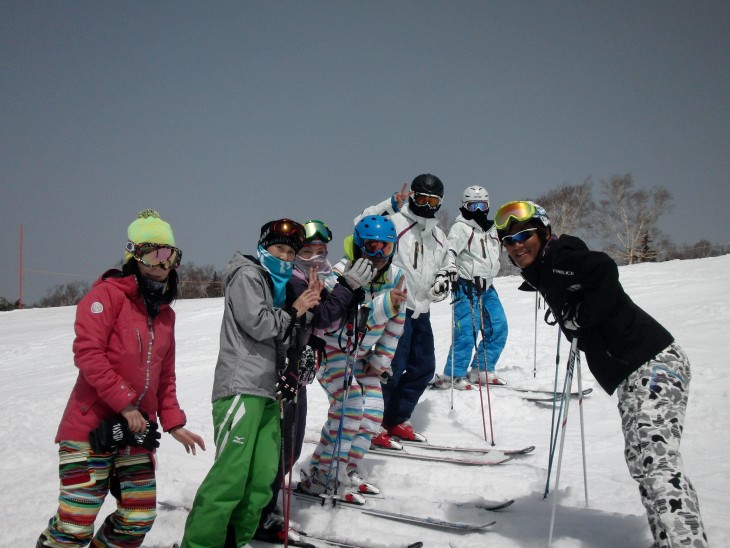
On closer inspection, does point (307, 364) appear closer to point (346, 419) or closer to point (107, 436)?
point (346, 419)

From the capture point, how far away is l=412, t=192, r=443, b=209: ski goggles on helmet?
18.1 ft

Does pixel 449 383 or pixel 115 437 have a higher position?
pixel 115 437

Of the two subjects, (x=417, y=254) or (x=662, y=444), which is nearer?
(x=662, y=444)

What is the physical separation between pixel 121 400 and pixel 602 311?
2.51 m

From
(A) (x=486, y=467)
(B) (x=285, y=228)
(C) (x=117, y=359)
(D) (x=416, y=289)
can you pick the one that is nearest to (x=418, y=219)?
(D) (x=416, y=289)

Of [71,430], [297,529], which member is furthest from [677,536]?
[71,430]

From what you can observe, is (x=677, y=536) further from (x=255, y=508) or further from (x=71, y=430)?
(x=71, y=430)

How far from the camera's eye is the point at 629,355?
2.89 metres

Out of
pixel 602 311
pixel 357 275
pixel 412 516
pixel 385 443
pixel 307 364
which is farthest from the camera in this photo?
pixel 385 443

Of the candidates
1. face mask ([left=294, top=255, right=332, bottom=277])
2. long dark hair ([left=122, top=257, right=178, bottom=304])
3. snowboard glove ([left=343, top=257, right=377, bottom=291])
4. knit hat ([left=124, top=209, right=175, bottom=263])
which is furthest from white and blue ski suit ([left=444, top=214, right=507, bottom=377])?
knit hat ([left=124, top=209, right=175, bottom=263])

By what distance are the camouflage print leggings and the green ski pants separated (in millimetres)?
1964

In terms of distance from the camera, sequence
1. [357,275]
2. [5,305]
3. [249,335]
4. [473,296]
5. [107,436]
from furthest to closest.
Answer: [5,305]
[473,296]
[357,275]
[249,335]
[107,436]

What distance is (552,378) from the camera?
305 inches

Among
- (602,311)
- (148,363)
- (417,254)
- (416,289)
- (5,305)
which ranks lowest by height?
(5,305)
